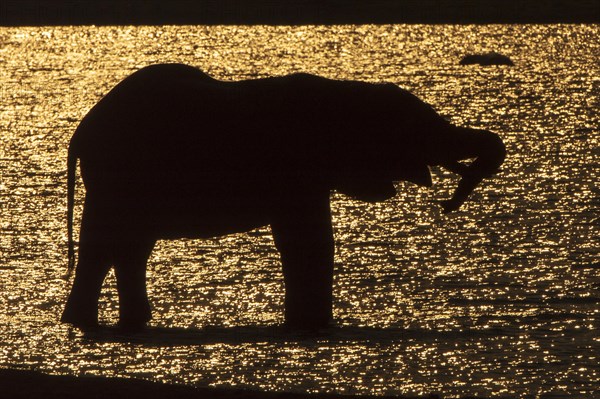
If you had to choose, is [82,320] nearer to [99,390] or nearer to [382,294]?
[382,294]

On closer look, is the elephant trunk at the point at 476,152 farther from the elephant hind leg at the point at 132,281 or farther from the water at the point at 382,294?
the elephant hind leg at the point at 132,281

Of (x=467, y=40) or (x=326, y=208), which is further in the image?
(x=467, y=40)

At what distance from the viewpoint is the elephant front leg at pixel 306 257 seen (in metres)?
14.0

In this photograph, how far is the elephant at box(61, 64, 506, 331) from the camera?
14039 mm

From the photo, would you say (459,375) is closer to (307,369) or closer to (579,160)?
(307,369)

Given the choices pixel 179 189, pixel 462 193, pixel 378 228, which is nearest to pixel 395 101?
pixel 462 193

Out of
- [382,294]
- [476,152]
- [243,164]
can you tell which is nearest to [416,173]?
[476,152]

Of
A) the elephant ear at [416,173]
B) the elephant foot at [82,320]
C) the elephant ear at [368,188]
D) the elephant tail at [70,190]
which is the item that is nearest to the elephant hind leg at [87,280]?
the elephant foot at [82,320]

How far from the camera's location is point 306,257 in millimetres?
14055

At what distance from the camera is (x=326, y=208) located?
1420 centimetres

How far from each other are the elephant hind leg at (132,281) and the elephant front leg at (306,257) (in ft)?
3.49

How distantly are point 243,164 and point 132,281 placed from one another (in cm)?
128

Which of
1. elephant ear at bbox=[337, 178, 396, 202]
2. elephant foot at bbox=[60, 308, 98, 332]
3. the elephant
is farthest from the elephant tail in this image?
elephant ear at bbox=[337, 178, 396, 202]
